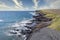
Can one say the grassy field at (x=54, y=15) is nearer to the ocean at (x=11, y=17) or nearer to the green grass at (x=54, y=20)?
the green grass at (x=54, y=20)

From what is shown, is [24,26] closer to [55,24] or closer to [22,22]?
[22,22]

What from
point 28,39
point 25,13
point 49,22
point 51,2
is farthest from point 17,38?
point 51,2

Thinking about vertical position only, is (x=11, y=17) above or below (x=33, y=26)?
above

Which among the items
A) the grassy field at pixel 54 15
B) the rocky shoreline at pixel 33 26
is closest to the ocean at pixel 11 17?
the rocky shoreline at pixel 33 26

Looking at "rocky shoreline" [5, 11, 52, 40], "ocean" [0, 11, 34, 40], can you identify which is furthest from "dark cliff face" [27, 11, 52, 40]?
"ocean" [0, 11, 34, 40]

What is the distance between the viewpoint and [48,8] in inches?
94.4

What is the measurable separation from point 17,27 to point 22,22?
0.12m

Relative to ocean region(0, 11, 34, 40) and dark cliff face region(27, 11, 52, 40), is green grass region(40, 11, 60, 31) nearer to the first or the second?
dark cliff face region(27, 11, 52, 40)

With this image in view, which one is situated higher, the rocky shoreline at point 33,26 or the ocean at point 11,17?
the ocean at point 11,17

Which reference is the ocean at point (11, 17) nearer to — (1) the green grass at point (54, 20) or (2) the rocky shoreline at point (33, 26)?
(2) the rocky shoreline at point (33, 26)

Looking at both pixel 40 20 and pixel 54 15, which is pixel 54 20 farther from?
pixel 40 20

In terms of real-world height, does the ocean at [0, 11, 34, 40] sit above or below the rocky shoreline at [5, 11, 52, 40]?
above

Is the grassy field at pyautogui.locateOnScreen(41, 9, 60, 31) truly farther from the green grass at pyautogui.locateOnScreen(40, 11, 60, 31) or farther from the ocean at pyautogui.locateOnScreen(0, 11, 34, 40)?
the ocean at pyautogui.locateOnScreen(0, 11, 34, 40)

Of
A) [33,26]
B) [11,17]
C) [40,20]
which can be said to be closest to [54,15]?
[40,20]
